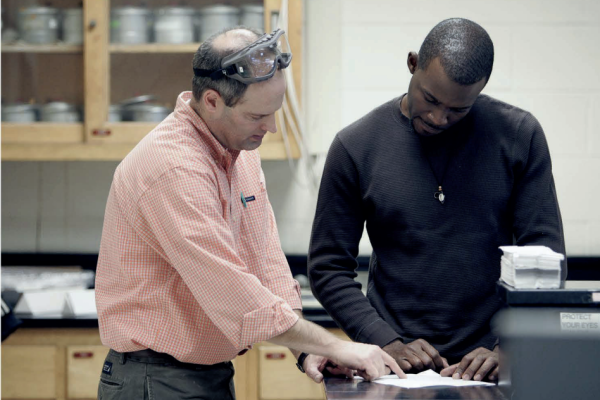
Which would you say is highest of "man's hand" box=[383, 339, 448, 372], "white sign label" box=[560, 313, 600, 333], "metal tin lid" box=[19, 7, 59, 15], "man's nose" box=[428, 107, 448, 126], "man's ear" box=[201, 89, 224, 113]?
"metal tin lid" box=[19, 7, 59, 15]

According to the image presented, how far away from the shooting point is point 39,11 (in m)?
2.83

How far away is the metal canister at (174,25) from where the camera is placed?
9.13 feet

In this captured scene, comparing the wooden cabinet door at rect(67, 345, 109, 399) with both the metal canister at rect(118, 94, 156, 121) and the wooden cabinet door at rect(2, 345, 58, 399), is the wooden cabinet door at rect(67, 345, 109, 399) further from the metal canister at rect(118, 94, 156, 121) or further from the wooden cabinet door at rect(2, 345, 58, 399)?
the metal canister at rect(118, 94, 156, 121)

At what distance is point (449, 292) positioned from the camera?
154 centimetres

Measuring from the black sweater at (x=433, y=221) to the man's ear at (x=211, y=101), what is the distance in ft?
1.05

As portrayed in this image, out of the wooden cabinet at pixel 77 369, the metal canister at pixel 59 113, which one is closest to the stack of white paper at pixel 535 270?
the wooden cabinet at pixel 77 369

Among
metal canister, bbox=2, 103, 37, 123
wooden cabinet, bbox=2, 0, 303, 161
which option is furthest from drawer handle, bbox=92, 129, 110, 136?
metal canister, bbox=2, 103, 37, 123

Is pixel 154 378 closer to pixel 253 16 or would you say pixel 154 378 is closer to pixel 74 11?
pixel 253 16

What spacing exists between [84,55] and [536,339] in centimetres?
210

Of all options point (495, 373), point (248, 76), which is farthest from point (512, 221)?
point (248, 76)

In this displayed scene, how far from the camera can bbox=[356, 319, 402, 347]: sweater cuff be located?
148 centimetres

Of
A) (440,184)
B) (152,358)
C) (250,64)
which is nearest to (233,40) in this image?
(250,64)

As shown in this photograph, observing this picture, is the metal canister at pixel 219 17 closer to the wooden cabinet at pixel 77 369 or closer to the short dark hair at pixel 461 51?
the wooden cabinet at pixel 77 369

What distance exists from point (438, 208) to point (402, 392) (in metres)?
0.43
